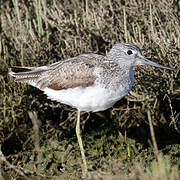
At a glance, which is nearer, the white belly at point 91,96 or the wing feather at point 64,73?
the white belly at point 91,96

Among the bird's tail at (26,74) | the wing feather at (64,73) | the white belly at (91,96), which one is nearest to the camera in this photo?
the white belly at (91,96)

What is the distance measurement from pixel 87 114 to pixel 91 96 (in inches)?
52.7

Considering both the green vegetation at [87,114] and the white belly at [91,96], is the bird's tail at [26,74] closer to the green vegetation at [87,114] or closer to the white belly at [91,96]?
the green vegetation at [87,114]

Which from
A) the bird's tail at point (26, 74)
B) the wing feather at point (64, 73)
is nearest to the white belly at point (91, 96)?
the wing feather at point (64, 73)

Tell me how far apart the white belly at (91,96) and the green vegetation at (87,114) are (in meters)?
0.58

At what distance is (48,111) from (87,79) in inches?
55.5

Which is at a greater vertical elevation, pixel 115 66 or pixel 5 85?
pixel 115 66

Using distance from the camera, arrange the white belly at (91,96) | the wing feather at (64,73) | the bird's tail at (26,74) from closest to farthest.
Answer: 1. the white belly at (91,96)
2. the wing feather at (64,73)
3. the bird's tail at (26,74)

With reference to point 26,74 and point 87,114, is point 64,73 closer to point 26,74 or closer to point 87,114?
point 26,74

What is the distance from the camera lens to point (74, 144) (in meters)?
5.14

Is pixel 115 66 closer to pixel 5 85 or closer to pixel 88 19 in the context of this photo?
pixel 88 19

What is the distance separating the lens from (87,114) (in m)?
5.32

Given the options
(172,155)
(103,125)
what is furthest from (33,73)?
(172,155)

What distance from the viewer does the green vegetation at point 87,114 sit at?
4516 millimetres
